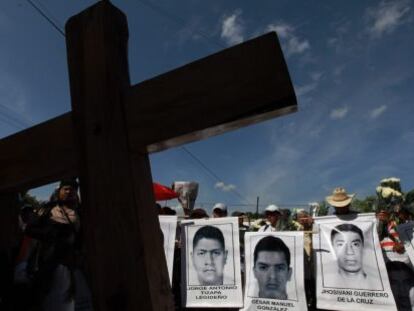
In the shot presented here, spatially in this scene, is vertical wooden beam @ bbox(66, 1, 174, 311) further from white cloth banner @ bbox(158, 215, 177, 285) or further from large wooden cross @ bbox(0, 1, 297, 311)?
white cloth banner @ bbox(158, 215, 177, 285)

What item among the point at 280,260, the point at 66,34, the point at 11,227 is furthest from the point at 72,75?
the point at 280,260

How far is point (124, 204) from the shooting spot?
3.01ft

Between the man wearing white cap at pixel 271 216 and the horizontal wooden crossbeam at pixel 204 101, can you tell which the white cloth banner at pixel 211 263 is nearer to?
the man wearing white cap at pixel 271 216

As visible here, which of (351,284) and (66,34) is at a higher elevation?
(66,34)

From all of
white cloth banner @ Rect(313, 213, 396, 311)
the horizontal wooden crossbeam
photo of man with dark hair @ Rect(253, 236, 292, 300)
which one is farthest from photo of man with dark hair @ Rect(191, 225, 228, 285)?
the horizontal wooden crossbeam

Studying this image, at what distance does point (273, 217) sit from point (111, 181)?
3973 mm

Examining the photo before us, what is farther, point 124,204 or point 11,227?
point 11,227

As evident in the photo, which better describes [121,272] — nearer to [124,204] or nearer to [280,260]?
[124,204]

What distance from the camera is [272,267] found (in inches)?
156

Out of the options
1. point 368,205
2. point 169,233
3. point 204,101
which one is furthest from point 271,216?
point 368,205

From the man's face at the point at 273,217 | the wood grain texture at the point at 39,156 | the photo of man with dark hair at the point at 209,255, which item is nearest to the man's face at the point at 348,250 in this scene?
the man's face at the point at 273,217

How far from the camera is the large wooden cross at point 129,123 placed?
81 centimetres

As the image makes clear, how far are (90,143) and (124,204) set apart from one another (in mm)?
220

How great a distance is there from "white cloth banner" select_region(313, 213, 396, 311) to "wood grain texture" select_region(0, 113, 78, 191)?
3.44 m
